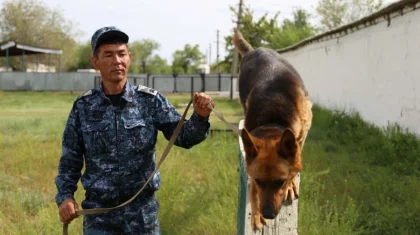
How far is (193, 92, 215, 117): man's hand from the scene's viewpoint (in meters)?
3.12

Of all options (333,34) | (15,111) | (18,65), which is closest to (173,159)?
(333,34)

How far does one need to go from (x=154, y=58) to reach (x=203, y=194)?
107418mm

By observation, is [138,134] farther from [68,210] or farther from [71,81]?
[71,81]

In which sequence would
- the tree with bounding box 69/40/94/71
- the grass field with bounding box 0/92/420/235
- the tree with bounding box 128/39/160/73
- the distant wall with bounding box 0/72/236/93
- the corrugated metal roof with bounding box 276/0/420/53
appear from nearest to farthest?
the grass field with bounding box 0/92/420/235 < the corrugated metal roof with bounding box 276/0/420/53 < the distant wall with bounding box 0/72/236/93 < the tree with bounding box 69/40/94/71 < the tree with bounding box 128/39/160/73

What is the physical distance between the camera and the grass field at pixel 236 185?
17.9ft

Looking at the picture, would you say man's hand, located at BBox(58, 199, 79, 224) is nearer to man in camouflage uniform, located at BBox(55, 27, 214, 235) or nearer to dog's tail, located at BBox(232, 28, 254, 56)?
man in camouflage uniform, located at BBox(55, 27, 214, 235)

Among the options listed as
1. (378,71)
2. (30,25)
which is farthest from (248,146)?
(30,25)

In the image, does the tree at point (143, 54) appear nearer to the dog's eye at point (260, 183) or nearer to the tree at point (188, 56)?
the tree at point (188, 56)

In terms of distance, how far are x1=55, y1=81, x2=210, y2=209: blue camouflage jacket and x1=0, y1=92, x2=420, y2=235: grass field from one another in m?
1.97

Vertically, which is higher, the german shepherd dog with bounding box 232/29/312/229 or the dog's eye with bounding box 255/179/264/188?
the german shepherd dog with bounding box 232/29/312/229

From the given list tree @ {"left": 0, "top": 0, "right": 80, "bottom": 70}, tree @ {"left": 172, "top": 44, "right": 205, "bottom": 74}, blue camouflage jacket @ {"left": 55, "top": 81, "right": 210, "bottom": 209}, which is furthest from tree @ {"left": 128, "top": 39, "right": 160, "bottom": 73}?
blue camouflage jacket @ {"left": 55, "top": 81, "right": 210, "bottom": 209}

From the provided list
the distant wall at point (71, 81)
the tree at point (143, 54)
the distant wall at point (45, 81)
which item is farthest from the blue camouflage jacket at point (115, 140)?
the tree at point (143, 54)

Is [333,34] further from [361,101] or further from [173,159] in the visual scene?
[173,159]

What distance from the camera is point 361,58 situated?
14117mm
